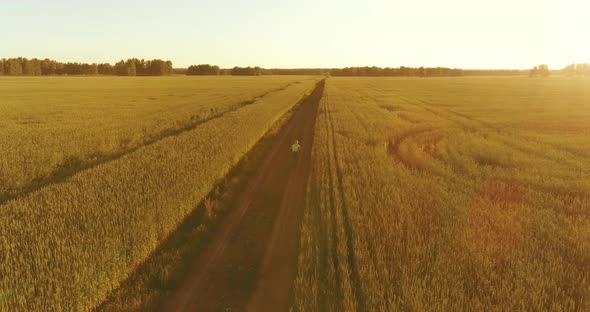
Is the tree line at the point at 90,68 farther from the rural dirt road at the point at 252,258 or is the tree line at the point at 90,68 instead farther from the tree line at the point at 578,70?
the tree line at the point at 578,70

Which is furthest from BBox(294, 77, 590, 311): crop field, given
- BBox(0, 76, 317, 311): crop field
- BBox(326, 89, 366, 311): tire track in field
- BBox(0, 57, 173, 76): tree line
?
BBox(0, 57, 173, 76): tree line

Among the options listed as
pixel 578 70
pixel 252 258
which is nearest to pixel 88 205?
pixel 252 258

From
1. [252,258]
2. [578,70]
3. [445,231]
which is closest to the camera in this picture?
[252,258]

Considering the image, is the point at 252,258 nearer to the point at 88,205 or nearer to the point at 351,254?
the point at 351,254

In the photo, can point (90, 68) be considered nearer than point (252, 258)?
No

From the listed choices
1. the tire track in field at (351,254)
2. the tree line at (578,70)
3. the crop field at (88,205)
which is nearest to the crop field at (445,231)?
the tire track in field at (351,254)

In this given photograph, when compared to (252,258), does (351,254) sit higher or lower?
higher

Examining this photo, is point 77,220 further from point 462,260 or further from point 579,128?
point 579,128

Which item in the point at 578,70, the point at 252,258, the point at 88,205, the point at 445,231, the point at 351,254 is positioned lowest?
the point at 252,258
